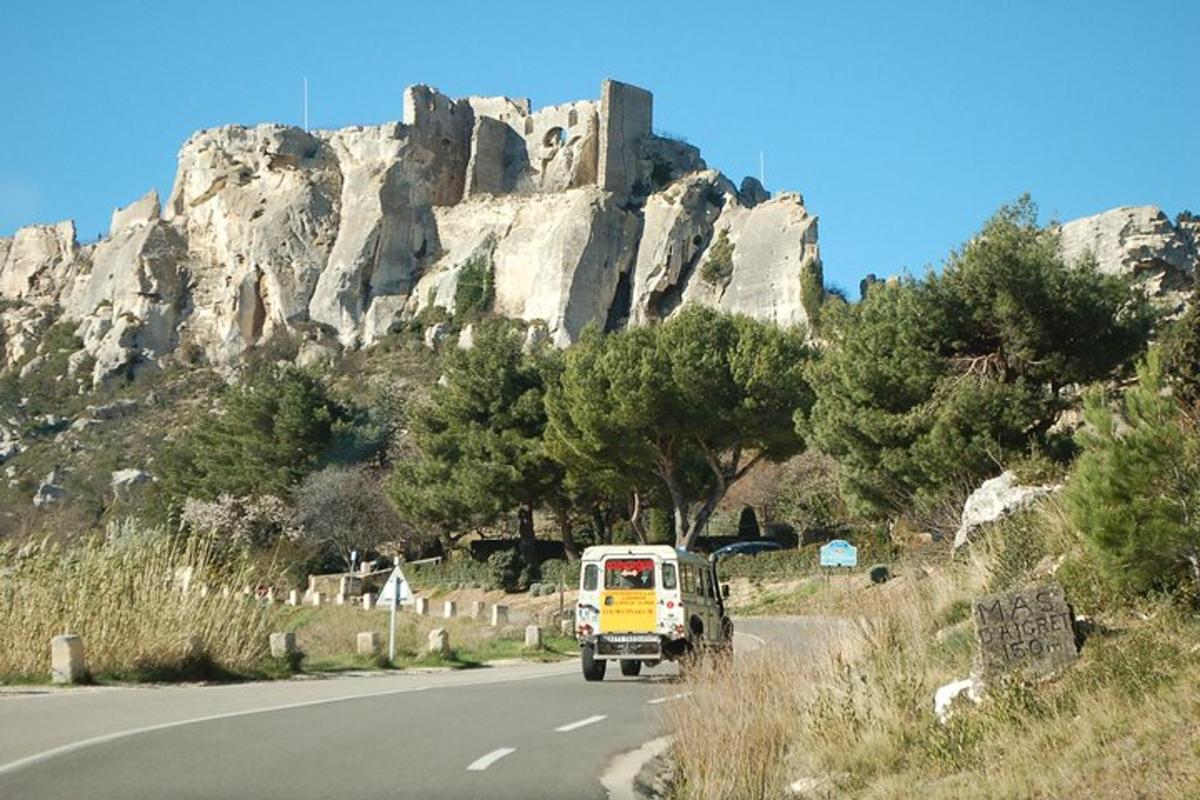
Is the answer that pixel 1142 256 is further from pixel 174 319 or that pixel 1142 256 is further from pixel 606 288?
pixel 174 319

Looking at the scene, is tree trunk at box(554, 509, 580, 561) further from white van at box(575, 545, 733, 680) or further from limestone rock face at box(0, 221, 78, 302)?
limestone rock face at box(0, 221, 78, 302)

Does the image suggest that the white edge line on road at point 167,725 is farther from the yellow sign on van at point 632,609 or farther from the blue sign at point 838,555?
the blue sign at point 838,555

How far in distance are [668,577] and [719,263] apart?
7380cm

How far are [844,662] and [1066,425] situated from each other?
20.6 metres

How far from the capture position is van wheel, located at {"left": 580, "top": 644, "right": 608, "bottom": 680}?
67.1 feet

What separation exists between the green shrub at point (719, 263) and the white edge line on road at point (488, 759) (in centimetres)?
8194

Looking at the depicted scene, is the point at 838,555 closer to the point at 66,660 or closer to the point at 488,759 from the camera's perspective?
the point at 66,660

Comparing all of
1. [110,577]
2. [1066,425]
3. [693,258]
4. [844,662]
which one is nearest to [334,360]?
[693,258]

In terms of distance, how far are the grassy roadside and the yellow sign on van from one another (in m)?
7.46

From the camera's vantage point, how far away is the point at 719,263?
92.9 metres

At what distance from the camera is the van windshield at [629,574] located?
20484 millimetres

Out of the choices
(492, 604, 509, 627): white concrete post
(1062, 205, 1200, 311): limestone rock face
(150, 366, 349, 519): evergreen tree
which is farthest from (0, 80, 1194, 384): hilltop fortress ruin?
(492, 604, 509, 627): white concrete post

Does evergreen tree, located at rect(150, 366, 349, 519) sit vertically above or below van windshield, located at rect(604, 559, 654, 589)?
above

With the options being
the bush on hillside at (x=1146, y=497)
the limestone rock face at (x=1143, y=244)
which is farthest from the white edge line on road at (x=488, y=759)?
the limestone rock face at (x=1143, y=244)
